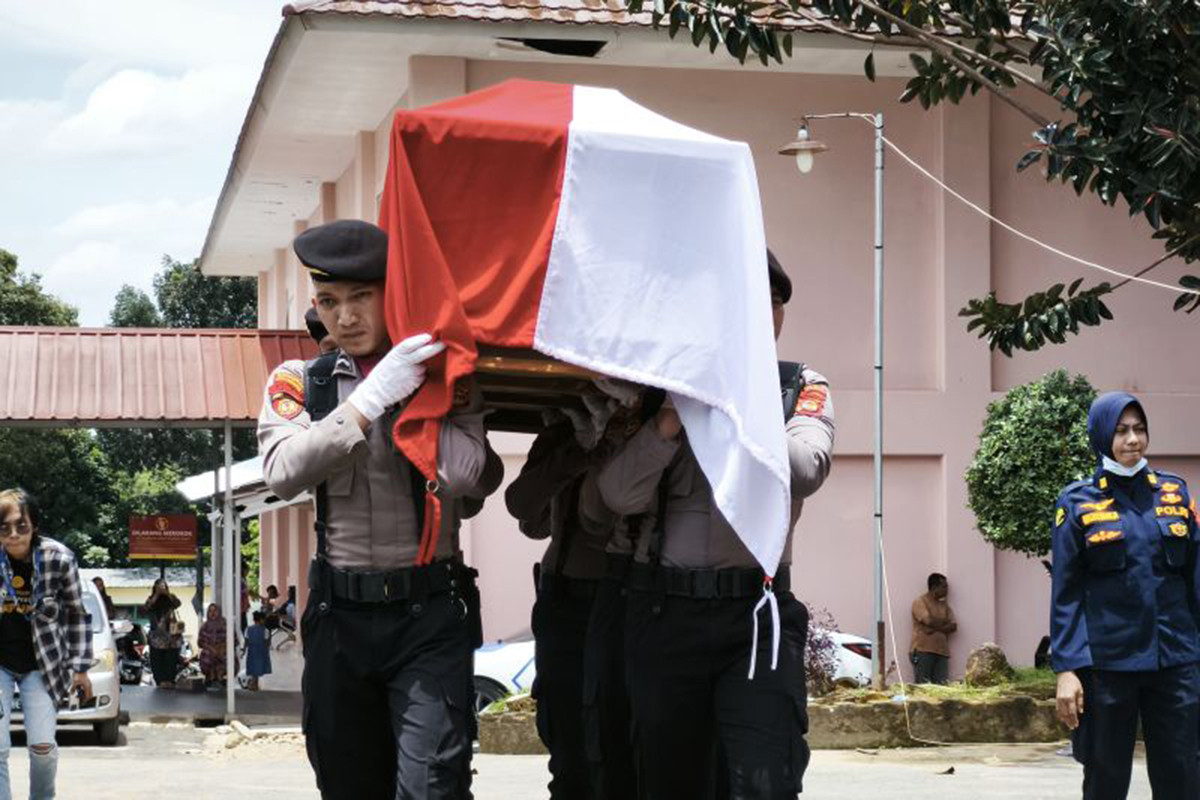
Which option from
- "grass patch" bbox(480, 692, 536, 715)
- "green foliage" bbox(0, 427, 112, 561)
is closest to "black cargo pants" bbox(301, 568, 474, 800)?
"grass patch" bbox(480, 692, 536, 715)

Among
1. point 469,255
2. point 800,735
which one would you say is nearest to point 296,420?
point 469,255

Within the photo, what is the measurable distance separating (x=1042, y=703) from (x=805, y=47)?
7.07 metres

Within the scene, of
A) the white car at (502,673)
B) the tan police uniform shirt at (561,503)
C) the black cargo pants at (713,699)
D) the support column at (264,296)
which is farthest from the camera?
the support column at (264,296)

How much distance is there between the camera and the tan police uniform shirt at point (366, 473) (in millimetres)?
5566

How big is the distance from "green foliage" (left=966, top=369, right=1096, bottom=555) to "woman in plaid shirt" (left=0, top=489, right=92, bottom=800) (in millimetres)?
9249

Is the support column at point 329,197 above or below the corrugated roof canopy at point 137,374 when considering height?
above

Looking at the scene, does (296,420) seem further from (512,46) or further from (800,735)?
(512,46)

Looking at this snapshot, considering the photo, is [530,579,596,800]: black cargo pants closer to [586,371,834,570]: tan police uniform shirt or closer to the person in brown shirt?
[586,371,834,570]: tan police uniform shirt

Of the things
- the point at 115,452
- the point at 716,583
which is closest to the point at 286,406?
the point at 716,583

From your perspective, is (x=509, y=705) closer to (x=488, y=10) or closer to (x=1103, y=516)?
(x=488, y=10)

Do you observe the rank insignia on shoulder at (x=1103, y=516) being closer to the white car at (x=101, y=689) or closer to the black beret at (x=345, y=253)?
the black beret at (x=345, y=253)

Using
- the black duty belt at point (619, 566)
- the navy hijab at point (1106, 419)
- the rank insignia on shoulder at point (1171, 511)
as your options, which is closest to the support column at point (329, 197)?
the navy hijab at point (1106, 419)

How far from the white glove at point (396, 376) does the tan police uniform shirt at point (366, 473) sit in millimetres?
71

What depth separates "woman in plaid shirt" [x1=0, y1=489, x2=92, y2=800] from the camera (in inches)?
394
